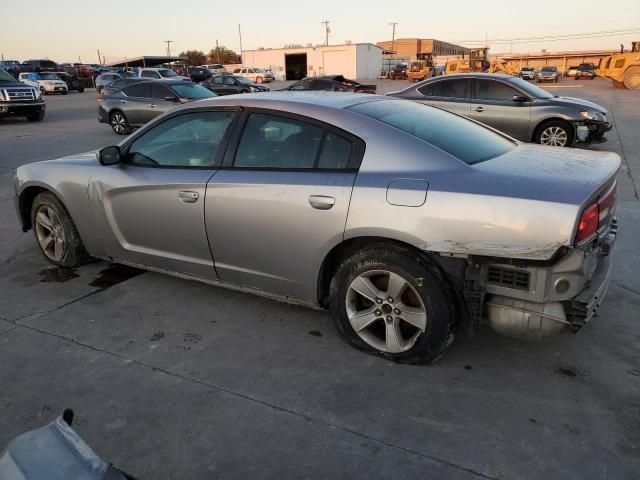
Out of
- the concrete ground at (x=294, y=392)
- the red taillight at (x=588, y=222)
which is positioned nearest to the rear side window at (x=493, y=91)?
the concrete ground at (x=294, y=392)

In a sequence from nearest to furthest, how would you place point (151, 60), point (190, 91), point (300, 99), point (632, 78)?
point (300, 99) → point (190, 91) → point (632, 78) → point (151, 60)

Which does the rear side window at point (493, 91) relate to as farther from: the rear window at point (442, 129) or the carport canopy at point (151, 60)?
the carport canopy at point (151, 60)

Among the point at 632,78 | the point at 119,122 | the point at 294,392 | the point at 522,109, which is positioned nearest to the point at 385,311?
the point at 294,392

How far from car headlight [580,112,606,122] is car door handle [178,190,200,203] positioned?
8.87 meters

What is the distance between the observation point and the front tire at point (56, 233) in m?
4.45

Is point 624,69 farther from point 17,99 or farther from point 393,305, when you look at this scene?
point 393,305

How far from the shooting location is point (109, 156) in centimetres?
396

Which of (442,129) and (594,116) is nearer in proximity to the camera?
(442,129)

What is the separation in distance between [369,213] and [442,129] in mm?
900

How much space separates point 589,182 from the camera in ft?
8.86

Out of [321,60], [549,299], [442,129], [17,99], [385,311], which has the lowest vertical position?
[385,311]

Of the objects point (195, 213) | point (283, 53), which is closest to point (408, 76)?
point (283, 53)

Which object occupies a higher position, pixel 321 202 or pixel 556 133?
pixel 321 202

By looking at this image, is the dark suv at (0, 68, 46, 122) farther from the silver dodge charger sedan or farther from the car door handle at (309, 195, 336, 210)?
the car door handle at (309, 195, 336, 210)
